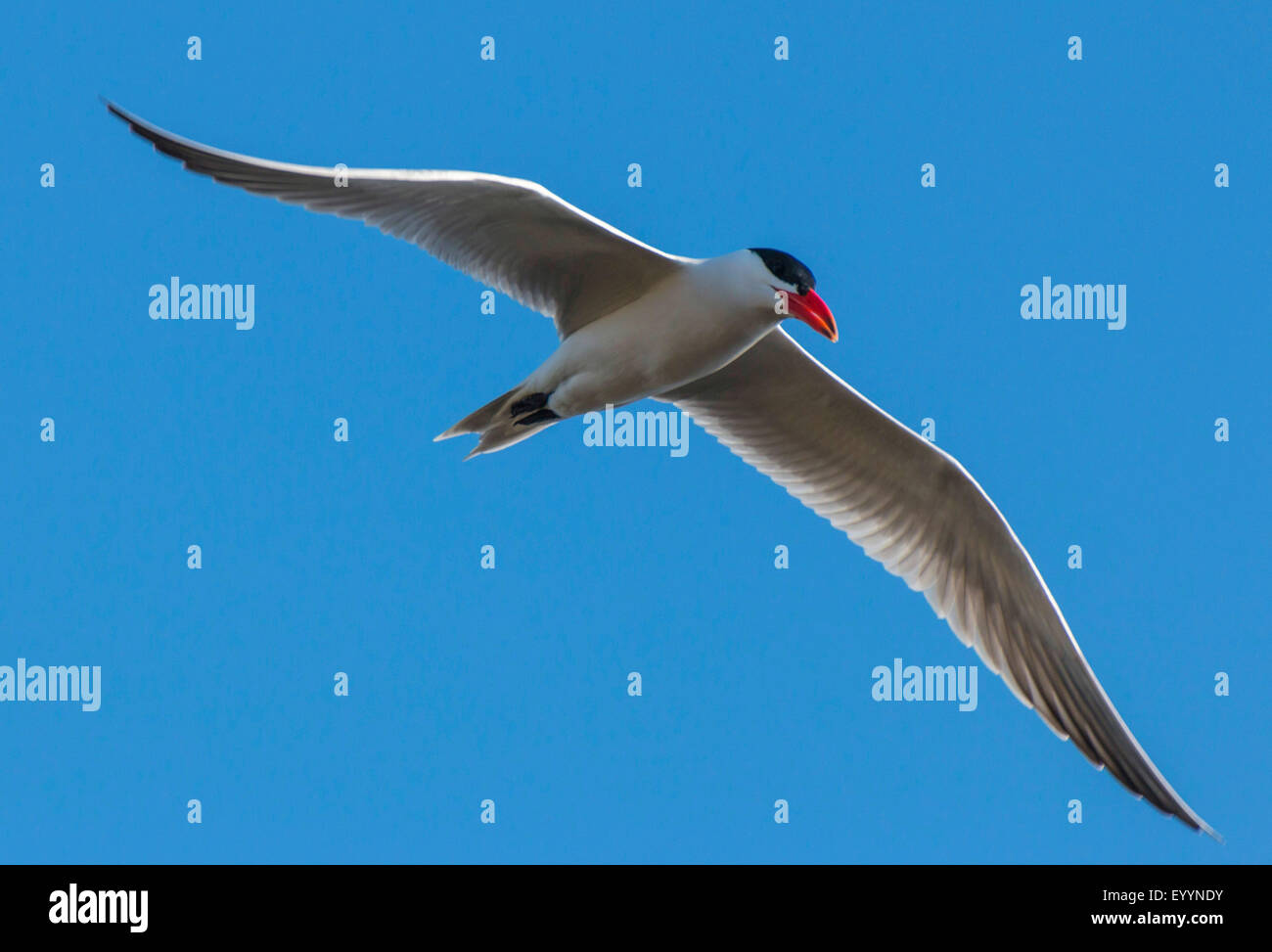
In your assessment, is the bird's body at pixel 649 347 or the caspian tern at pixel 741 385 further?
the bird's body at pixel 649 347

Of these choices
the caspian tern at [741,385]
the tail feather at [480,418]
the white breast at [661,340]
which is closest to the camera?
the caspian tern at [741,385]

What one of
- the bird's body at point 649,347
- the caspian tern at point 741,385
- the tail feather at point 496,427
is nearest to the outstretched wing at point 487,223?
the caspian tern at point 741,385

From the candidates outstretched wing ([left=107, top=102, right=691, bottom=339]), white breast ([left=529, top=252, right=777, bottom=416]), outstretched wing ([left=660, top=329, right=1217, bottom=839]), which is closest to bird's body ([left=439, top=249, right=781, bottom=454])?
white breast ([left=529, top=252, right=777, bottom=416])

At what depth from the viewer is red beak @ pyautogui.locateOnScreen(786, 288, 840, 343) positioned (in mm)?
7574

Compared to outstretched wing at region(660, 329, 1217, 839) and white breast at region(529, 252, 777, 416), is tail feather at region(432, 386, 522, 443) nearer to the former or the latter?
white breast at region(529, 252, 777, 416)

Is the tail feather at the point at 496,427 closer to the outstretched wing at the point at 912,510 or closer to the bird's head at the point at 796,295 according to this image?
the outstretched wing at the point at 912,510

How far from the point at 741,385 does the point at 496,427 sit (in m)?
Answer: 1.57

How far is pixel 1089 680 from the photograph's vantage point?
28.8 ft

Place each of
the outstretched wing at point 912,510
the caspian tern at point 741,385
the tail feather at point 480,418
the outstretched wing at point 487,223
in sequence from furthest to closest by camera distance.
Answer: the outstretched wing at point 912,510, the tail feather at point 480,418, the caspian tern at point 741,385, the outstretched wing at point 487,223

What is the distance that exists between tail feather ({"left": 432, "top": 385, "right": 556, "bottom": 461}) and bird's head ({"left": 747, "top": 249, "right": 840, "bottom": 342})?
1523 mm

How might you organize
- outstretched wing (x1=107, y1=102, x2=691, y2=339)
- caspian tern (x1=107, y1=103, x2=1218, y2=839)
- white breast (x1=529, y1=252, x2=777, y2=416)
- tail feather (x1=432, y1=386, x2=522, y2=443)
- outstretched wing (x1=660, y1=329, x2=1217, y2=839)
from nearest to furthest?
outstretched wing (x1=107, y1=102, x2=691, y2=339) → caspian tern (x1=107, y1=103, x2=1218, y2=839) → white breast (x1=529, y1=252, x2=777, y2=416) → tail feather (x1=432, y1=386, x2=522, y2=443) → outstretched wing (x1=660, y1=329, x2=1217, y2=839)

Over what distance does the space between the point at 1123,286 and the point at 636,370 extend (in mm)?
4796

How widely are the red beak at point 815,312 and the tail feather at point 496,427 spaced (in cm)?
160

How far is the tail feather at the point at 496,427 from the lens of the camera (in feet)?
27.2
